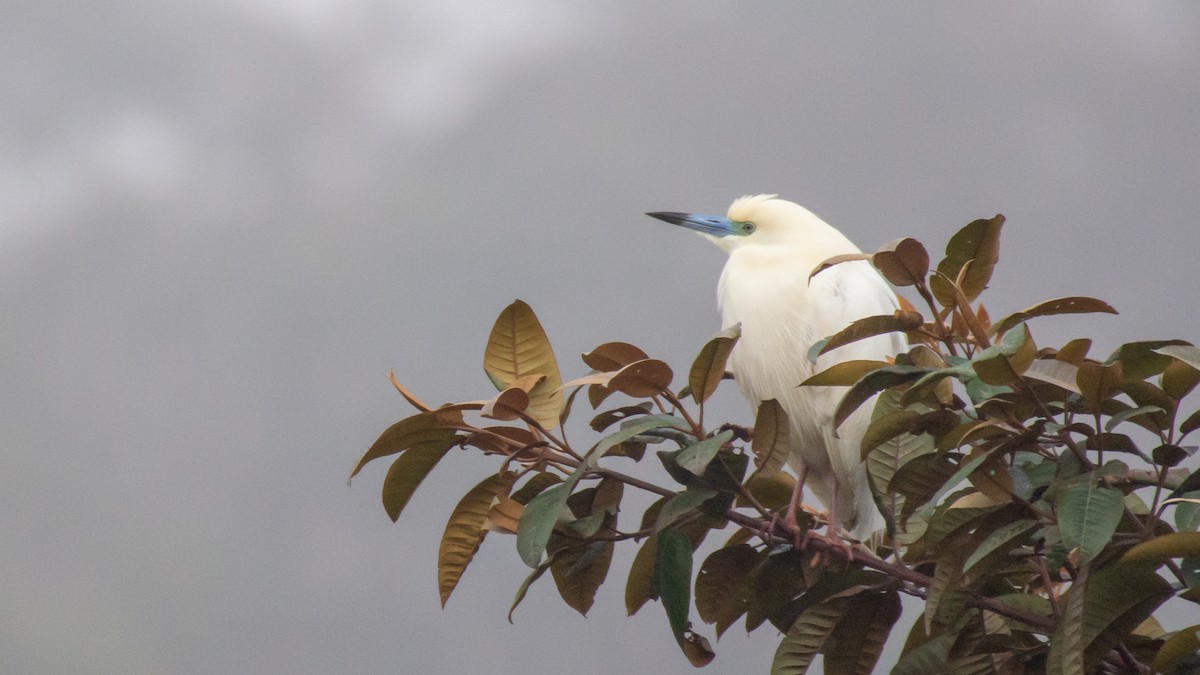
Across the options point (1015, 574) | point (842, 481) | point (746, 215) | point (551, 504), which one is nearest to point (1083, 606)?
point (1015, 574)

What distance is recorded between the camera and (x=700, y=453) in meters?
1.17

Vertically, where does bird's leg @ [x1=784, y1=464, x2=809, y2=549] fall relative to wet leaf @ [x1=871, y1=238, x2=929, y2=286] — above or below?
below

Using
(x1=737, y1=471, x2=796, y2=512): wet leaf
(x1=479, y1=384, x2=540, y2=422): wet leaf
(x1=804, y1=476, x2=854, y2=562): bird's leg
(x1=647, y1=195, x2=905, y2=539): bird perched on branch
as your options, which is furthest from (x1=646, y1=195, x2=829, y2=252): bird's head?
(x1=479, y1=384, x2=540, y2=422): wet leaf

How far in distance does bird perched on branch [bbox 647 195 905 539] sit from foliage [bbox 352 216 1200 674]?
46 centimetres

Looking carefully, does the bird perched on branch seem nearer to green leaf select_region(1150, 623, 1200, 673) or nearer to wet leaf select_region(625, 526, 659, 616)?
wet leaf select_region(625, 526, 659, 616)

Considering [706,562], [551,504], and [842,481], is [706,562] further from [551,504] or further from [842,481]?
[842,481]

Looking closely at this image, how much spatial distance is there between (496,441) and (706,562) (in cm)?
34

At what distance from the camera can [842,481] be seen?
2.02 metres

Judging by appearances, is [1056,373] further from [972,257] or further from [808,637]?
[808,637]

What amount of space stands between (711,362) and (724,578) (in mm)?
343

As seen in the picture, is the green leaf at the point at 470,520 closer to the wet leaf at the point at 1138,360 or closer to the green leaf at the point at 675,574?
the green leaf at the point at 675,574

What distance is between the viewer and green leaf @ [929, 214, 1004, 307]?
125 cm

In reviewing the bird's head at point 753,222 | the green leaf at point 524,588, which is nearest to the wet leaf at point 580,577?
the green leaf at point 524,588

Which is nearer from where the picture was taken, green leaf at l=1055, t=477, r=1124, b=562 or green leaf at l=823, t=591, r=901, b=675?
green leaf at l=1055, t=477, r=1124, b=562
